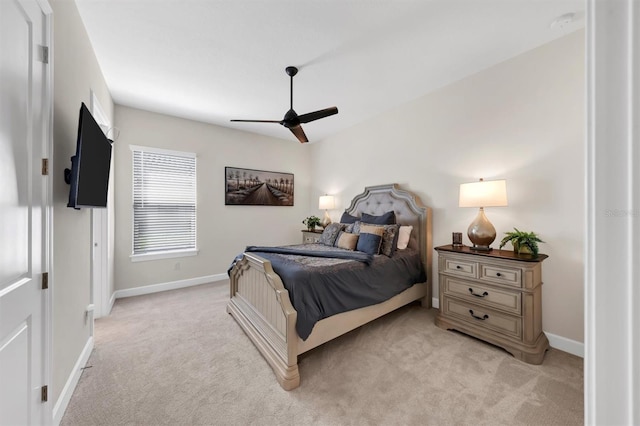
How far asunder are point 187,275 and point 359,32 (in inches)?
160

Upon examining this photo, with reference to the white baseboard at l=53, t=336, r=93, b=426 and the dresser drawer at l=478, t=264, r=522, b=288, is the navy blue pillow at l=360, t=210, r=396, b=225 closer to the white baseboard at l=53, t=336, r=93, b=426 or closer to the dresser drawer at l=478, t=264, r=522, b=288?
the dresser drawer at l=478, t=264, r=522, b=288

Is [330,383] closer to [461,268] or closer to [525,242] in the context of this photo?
[461,268]

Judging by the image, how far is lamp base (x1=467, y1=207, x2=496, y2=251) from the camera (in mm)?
2512

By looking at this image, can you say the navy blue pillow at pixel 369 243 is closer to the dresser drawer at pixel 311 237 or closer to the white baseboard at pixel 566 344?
the dresser drawer at pixel 311 237

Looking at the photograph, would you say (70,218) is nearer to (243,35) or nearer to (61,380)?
(61,380)

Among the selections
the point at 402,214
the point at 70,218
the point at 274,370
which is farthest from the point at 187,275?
the point at 402,214

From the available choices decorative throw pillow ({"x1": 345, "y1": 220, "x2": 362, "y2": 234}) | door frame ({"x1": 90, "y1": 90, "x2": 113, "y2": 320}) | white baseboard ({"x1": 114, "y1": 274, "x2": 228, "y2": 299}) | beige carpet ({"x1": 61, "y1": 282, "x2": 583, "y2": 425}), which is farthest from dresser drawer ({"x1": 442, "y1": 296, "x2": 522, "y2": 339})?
door frame ({"x1": 90, "y1": 90, "x2": 113, "y2": 320})

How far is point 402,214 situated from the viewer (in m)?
3.52

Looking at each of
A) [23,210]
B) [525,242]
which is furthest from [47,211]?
[525,242]

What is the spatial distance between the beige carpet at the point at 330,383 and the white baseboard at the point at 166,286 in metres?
1.03

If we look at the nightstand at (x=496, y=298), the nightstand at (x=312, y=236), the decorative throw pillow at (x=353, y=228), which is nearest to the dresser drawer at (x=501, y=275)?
the nightstand at (x=496, y=298)

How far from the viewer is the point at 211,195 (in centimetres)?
435

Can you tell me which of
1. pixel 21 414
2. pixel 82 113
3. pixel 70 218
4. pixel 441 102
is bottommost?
pixel 21 414

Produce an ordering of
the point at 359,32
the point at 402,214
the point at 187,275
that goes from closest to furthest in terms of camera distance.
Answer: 1. the point at 359,32
2. the point at 402,214
3. the point at 187,275
